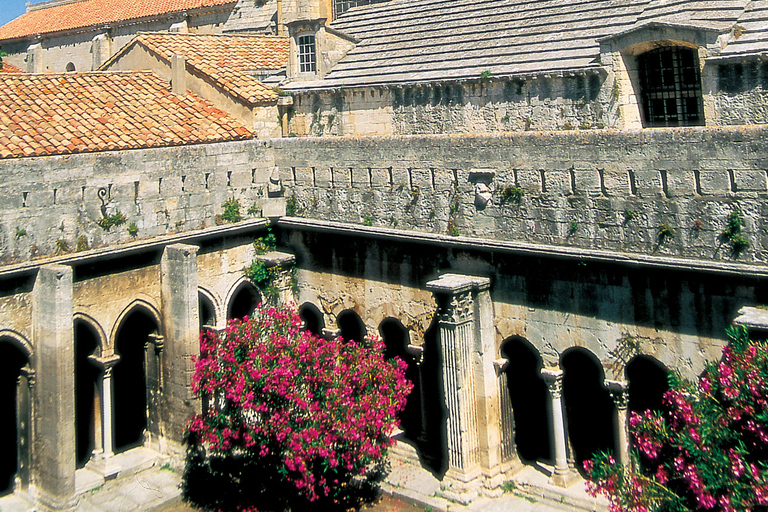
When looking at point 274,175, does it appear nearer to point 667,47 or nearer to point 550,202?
point 550,202

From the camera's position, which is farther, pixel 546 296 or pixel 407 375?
pixel 407 375

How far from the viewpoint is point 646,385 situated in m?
13.8

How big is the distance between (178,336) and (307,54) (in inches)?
350

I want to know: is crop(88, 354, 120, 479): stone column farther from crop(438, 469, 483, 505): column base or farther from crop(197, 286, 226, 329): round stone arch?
crop(438, 469, 483, 505): column base

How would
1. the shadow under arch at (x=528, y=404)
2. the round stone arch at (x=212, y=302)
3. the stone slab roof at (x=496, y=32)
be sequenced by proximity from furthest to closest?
the round stone arch at (x=212, y=302)
the shadow under arch at (x=528, y=404)
the stone slab roof at (x=496, y=32)

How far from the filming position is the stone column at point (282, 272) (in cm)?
1648

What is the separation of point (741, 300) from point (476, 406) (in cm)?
489

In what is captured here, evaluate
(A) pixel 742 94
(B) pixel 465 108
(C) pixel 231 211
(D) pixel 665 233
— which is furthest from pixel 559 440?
(C) pixel 231 211

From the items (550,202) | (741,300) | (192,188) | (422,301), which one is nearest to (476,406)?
(422,301)

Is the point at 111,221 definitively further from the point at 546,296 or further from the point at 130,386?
the point at 546,296

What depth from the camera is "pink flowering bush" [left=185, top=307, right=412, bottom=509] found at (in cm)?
1226

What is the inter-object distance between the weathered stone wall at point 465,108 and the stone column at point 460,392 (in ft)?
13.4

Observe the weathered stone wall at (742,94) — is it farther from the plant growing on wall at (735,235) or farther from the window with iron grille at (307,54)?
the window with iron grille at (307,54)

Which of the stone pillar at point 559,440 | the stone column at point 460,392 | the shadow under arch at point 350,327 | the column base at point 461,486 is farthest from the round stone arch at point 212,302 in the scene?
the stone pillar at point 559,440
